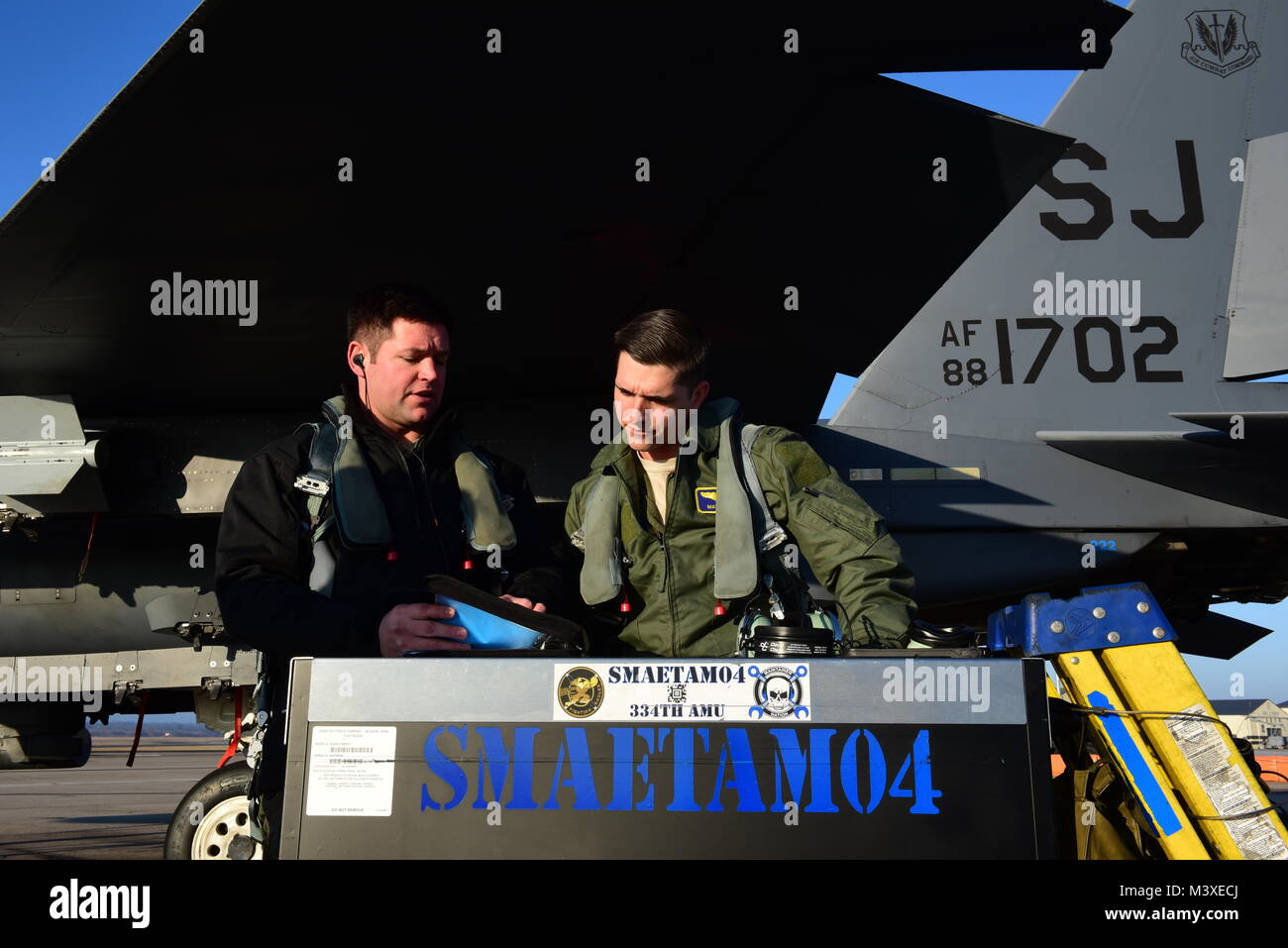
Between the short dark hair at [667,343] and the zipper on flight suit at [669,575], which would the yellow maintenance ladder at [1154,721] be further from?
the short dark hair at [667,343]

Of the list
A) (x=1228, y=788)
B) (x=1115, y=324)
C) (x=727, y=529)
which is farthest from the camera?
(x=1115, y=324)

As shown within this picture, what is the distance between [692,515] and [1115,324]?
5984 mm

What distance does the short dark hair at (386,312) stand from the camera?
7.96 ft

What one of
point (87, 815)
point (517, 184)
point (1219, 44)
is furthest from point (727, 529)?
point (87, 815)

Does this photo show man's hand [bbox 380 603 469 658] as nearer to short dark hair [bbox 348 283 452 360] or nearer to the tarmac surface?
short dark hair [bbox 348 283 452 360]

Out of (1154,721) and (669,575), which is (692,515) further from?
(1154,721)

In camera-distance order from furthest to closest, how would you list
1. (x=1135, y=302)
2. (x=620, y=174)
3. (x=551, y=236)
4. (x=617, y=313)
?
(x=1135, y=302) → (x=617, y=313) → (x=551, y=236) → (x=620, y=174)

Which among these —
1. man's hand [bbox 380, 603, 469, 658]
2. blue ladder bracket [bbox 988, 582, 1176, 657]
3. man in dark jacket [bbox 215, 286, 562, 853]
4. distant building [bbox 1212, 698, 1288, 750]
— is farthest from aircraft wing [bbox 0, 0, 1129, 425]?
distant building [bbox 1212, 698, 1288, 750]

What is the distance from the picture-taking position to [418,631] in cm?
184

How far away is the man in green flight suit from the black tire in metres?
3.30

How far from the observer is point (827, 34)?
3420mm

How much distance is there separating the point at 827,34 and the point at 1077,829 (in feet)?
8.58

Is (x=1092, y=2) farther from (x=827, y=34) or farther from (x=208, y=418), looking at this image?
(x=208, y=418)

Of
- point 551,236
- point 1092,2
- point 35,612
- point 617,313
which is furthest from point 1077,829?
point 35,612
